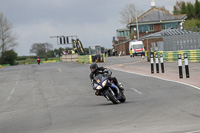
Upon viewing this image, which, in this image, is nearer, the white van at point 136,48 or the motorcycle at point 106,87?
the motorcycle at point 106,87

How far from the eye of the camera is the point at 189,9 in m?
115

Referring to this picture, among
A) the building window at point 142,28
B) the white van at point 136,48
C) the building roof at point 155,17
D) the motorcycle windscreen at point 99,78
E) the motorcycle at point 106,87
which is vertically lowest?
the motorcycle at point 106,87

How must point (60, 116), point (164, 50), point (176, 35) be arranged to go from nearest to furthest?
point (60, 116) → point (176, 35) → point (164, 50)

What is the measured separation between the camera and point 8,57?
101 meters

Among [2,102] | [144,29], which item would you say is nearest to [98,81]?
[2,102]

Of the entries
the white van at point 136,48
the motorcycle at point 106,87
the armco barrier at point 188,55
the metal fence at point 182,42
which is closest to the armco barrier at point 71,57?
the white van at point 136,48

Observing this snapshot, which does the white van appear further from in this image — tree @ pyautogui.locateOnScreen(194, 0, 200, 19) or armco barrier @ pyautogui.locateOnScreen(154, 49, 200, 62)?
tree @ pyautogui.locateOnScreen(194, 0, 200, 19)

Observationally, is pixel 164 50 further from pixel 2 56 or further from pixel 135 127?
pixel 2 56

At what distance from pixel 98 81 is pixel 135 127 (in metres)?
4.10

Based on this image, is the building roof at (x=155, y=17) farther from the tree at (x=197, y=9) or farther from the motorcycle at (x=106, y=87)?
the motorcycle at (x=106, y=87)

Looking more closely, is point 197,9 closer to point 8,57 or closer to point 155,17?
point 155,17

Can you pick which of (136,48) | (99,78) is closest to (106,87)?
(99,78)

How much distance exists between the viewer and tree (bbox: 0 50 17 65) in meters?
101

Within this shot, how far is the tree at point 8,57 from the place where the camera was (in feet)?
331
